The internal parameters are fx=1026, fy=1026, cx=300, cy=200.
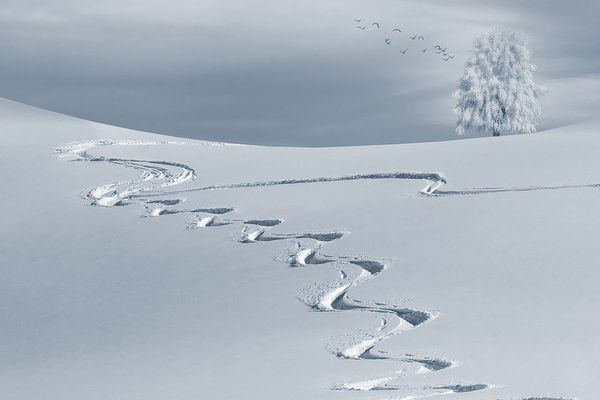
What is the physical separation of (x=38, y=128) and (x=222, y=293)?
53.8ft

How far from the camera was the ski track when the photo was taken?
10344 millimetres

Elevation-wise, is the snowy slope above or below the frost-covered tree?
below

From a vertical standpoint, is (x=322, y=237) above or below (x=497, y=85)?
below

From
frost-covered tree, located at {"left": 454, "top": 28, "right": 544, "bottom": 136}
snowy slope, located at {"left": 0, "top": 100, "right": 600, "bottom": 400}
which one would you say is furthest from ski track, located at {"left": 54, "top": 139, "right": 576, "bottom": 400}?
frost-covered tree, located at {"left": 454, "top": 28, "right": 544, "bottom": 136}

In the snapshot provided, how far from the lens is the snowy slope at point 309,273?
1062 cm

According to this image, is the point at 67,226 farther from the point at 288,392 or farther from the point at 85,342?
the point at 288,392

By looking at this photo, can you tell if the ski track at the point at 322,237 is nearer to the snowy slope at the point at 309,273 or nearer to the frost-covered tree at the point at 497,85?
the snowy slope at the point at 309,273

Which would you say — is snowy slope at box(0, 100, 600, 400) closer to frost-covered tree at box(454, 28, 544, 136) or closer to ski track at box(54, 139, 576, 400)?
→ ski track at box(54, 139, 576, 400)

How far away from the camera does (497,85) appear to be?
1713 inches

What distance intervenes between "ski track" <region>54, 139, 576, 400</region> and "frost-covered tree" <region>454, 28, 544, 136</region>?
20349mm

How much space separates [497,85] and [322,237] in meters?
29.0

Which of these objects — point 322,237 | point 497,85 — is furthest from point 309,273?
point 497,85

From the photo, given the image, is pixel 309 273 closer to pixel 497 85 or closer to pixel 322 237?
pixel 322 237

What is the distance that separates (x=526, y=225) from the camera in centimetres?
1544
